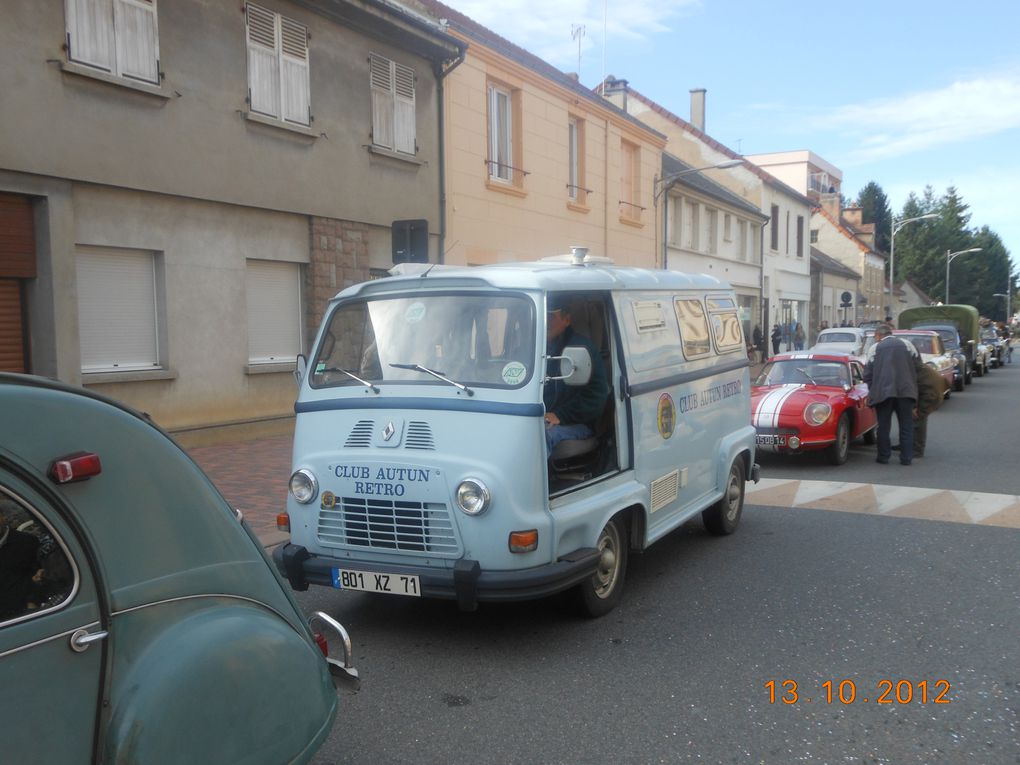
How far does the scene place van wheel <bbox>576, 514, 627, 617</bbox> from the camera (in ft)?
17.5

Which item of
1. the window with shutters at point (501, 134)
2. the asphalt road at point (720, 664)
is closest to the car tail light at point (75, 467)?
the asphalt road at point (720, 664)

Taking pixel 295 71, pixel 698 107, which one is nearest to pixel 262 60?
pixel 295 71

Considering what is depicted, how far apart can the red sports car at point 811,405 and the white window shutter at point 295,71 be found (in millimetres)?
7959

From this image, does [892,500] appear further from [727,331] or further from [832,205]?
[832,205]

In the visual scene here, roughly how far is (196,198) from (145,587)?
10481mm

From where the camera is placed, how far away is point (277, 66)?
13.1 meters

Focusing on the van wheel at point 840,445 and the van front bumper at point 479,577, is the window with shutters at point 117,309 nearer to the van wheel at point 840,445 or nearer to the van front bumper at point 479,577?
the van front bumper at point 479,577

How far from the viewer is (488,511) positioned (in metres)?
4.66

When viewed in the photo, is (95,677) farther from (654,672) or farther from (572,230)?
(572,230)

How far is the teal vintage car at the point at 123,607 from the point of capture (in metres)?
2.16

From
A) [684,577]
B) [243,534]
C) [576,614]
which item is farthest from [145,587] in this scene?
[684,577]

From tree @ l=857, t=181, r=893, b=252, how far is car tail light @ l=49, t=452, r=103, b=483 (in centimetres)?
10767

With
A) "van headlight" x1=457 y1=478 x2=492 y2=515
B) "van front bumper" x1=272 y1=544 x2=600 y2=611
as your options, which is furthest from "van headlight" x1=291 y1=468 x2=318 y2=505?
"van headlight" x1=457 y1=478 x2=492 y2=515

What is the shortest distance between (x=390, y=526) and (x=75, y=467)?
2715 millimetres
